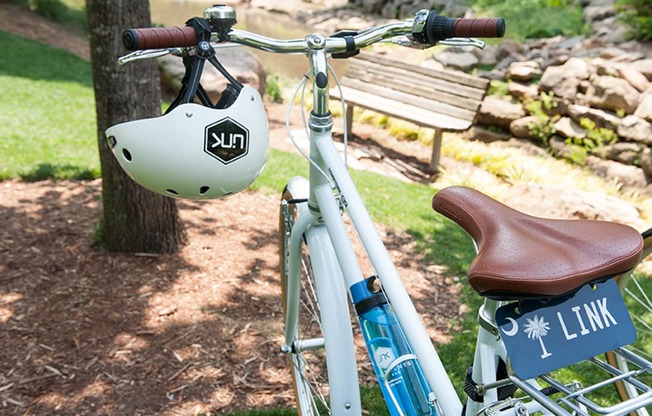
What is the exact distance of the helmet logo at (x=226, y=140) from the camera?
1858 millimetres

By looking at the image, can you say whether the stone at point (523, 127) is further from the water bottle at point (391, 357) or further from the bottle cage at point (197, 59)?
the bottle cage at point (197, 59)

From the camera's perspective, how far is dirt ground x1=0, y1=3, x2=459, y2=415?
3033 mm

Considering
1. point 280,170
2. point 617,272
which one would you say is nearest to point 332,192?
point 617,272

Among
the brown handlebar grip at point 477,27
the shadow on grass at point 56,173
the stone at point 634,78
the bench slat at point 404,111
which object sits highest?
the brown handlebar grip at point 477,27

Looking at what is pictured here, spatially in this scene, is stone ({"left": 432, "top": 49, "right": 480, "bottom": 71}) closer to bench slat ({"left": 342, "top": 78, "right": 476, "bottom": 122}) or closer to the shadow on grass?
bench slat ({"left": 342, "top": 78, "right": 476, "bottom": 122})

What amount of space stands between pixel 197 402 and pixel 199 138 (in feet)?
5.42

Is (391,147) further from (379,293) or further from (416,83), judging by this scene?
(379,293)

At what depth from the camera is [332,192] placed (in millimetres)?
2037

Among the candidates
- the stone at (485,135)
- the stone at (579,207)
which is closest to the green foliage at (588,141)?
the stone at (485,135)

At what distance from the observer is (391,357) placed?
1.86m

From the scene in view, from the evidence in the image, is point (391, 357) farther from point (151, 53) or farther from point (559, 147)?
point (559, 147)

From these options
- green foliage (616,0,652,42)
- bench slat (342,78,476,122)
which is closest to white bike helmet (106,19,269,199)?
bench slat (342,78,476,122)

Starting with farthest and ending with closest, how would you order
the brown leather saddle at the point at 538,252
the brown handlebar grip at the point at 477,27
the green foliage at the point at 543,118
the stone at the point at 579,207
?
the green foliage at the point at 543,118
the stone at the point at 579,207
the brown handlebar grip at the point at 477,27
the brown leather saddle at the point at 538,252

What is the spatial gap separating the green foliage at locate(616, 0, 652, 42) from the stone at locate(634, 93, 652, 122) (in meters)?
2.61
